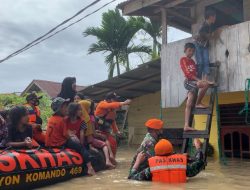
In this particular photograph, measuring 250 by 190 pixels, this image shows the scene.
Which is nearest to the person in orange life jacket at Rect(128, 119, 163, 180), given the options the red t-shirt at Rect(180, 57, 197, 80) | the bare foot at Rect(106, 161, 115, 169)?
the bare foot at Rect(106, 161, 115, 169)

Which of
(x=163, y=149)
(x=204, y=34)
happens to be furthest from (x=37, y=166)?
(x=204, y=34)

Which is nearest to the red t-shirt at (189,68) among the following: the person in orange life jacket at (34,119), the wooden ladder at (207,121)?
the wooden ladder at (207,121)

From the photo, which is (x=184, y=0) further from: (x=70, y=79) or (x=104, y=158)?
(x=104, y=158)

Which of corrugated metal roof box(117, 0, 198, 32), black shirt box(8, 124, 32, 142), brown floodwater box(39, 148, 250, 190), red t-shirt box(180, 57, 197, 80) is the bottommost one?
brown floodwater box(39, 148, 250, 190)

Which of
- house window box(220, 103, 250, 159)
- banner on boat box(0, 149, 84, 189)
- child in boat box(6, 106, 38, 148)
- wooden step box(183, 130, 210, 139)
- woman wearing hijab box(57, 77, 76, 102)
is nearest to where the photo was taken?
banner on boat box(0, 149, 84, 189)

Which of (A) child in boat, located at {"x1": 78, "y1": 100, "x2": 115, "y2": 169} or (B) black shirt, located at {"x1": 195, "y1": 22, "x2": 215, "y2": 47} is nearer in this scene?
(A) child in boat, located at {"x1": 78, "y1": 100, "x2": 115, "y2": 169}

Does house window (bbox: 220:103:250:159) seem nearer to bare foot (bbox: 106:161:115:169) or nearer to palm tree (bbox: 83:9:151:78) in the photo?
bare foot (bbox: 106:161:115:169)

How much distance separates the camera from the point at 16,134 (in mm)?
6180

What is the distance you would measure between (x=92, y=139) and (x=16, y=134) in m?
2.19

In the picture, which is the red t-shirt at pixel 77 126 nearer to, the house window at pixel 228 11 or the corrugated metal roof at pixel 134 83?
the corrugated metal roof at pixel 134 83

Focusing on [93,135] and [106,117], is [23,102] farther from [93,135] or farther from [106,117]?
[93,135]

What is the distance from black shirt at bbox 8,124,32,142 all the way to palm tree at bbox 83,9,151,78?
1362 centimetres

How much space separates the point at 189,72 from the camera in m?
7.95

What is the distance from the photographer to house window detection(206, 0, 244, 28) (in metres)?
10.1
